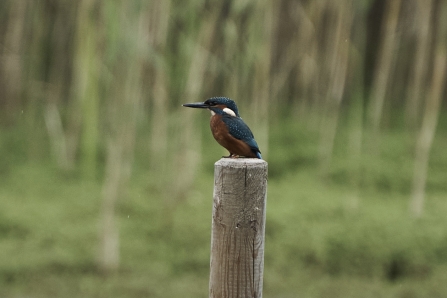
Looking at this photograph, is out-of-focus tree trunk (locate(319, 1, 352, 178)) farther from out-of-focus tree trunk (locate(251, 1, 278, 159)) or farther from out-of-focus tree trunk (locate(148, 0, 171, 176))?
out-of-focus tree trunk (locate(148, 0, 171, 176))

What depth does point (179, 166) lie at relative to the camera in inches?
201

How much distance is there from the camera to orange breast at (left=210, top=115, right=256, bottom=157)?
235 cm

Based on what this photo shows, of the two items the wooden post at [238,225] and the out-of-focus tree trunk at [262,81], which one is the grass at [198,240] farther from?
the wooden post at [238,225]

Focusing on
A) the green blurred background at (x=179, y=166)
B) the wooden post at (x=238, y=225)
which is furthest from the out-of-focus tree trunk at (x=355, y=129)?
the wooden post at (x=238, y=225)

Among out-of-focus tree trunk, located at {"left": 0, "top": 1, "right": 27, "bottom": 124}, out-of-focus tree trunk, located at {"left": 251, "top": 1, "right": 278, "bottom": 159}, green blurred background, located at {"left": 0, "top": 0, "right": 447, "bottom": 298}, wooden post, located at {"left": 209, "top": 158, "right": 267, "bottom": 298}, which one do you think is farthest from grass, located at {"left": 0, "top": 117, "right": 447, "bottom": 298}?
wooden post, located at {"left": 209, "top": 158, "right": 267, "bottom": 298}

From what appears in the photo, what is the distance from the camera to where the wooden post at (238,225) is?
1.83 meters

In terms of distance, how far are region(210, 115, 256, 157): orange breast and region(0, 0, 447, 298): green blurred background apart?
1591 millimetres

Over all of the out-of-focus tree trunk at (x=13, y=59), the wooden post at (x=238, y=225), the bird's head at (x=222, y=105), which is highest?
the out-of-focus tree trunk at (x=13, y=59)

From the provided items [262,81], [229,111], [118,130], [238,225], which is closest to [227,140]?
[229,111]

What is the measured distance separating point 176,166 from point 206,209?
366mm

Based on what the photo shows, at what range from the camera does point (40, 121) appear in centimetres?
674

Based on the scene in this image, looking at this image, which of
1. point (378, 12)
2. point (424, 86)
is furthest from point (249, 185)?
point (378, 12)

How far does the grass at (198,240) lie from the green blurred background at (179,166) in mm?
12

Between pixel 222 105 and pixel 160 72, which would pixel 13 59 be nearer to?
pixel 160 72
